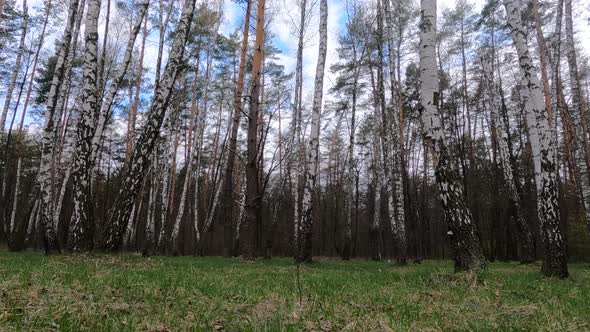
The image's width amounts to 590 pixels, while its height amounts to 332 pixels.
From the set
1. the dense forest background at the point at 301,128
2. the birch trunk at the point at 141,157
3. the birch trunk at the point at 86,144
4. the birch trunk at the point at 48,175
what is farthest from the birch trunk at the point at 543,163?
the birch trunk at the point at 48,175

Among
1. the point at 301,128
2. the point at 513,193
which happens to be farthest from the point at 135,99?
the point at 513,193

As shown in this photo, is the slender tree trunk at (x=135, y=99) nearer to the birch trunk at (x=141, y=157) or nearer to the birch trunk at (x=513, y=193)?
the birch trunk at (x=141, y=157)

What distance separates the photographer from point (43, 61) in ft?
79.3

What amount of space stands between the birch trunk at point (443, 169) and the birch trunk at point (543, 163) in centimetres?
229

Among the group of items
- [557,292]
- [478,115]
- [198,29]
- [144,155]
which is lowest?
[557,292]

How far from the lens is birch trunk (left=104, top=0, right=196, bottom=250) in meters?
8.30

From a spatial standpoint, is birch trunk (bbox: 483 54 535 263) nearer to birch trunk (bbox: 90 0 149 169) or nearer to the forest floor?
the forest floor

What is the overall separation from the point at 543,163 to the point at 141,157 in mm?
8822

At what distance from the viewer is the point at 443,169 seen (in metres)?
6.73

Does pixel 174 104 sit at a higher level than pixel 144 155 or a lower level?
higher

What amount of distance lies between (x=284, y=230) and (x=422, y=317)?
33611 mm

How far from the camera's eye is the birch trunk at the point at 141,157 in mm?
8297

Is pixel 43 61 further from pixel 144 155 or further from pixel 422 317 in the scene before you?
pixel 422 317

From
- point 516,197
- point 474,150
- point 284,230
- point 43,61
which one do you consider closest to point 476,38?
point 474,150
